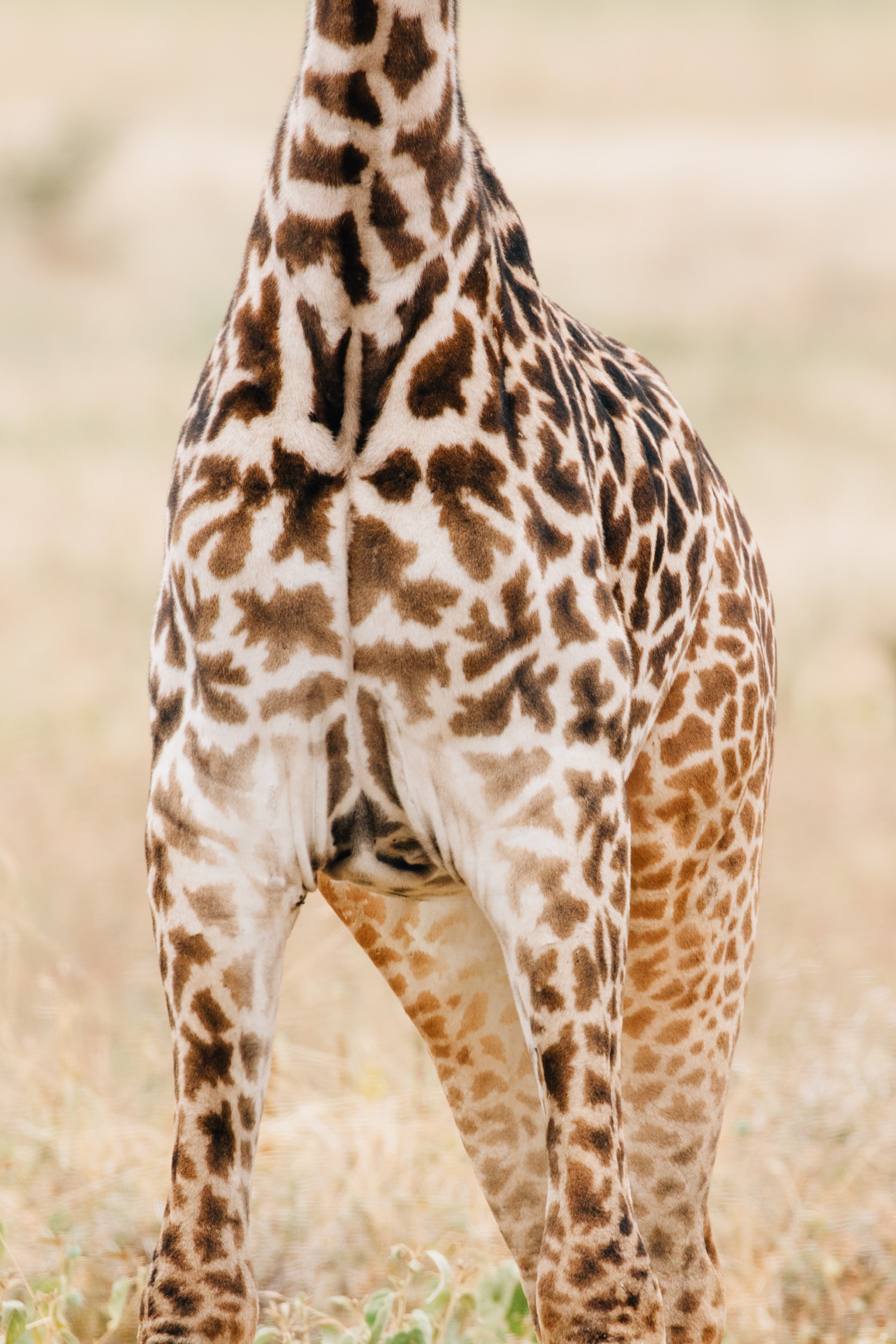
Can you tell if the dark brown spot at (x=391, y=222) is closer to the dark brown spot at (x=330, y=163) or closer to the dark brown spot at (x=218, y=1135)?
the dark brown spot at (x=330, y=163)

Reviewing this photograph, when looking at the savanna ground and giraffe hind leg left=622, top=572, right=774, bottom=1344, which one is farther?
the savanna ground

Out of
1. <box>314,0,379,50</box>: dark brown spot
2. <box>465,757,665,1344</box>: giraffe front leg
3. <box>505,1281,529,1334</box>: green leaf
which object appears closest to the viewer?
<box>314,0,379,50</box>: dark brown spot

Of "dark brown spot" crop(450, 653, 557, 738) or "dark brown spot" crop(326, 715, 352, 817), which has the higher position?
"dark brown spot" crop(450, 653, 557, 738)

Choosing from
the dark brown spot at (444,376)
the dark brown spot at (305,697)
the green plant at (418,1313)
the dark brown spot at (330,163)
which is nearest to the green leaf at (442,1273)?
the green plant at (418,1313)

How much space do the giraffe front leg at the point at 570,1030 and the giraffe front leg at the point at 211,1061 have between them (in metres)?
0.29

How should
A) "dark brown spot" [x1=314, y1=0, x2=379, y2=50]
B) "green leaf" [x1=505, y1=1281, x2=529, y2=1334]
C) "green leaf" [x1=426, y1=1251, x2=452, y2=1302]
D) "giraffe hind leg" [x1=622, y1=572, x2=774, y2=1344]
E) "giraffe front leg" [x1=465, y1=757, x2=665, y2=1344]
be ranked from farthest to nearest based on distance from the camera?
"green leaf" [x1=505, y1=1281, x2=529, y2=1334]
"green leaf" [x1=426, y1=1251, x2=452, y2=1302]
"giraffe hind leg" [x1=622, y1=572, x2=774, y2=1344]
"giraffe front leg" [x1=465, y1=757, x2=665, y2=1344]
"dark brown spot" [x1=314, y1=0, x2=379, y2=50]

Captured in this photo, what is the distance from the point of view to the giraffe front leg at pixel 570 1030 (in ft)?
6.88

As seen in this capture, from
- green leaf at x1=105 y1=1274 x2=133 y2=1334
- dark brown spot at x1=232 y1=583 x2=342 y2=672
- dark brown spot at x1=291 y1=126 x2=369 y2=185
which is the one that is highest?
dark brown spot at x1=291 y1=126 x2=369 y2=185

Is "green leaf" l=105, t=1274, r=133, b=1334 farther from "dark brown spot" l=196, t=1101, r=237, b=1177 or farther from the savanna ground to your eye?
"dark brown spot" l=196, t=1101, r=237, b=1177

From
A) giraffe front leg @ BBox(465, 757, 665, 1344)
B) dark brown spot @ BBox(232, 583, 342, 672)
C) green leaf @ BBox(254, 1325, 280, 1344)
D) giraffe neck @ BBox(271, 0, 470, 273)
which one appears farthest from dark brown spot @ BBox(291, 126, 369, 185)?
green leaf @ BBox(254, 1325, 280, 1344)

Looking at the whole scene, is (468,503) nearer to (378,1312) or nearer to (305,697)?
(305,697)

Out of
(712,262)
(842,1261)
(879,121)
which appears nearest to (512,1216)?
(842,1261)

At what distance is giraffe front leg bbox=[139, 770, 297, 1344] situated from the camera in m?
2.09

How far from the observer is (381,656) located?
206 centimetres
